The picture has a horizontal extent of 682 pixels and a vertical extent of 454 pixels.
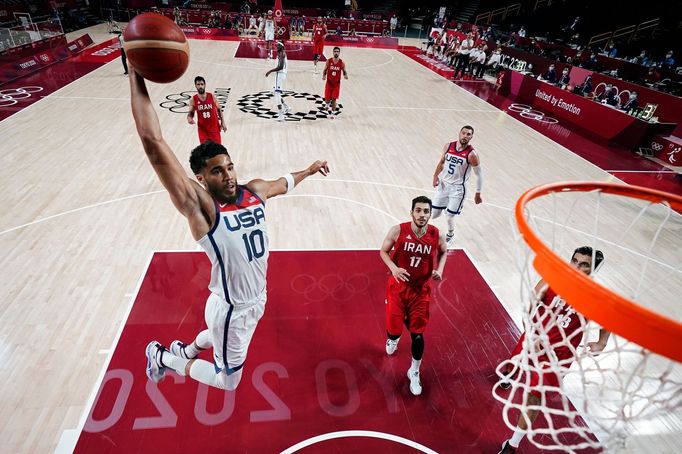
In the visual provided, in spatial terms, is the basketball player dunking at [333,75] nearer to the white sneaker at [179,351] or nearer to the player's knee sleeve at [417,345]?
the player's knee sleeve at [417,345]

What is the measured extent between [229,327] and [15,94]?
1193cm

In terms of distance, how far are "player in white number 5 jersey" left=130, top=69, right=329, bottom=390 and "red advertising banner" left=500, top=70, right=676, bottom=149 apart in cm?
1091

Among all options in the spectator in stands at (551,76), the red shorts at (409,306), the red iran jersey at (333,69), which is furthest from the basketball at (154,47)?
the spectator in stands at (551,76)

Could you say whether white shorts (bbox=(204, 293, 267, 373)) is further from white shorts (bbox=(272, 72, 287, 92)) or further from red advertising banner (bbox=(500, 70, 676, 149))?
red advertising banner (bbox=(500, 70, 676, 149))

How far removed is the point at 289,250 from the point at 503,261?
2926 millimetres

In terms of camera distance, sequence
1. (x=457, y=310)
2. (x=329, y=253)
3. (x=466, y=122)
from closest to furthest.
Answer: (x=457, y=310), (x=329, y=253), (x=466, y=122)

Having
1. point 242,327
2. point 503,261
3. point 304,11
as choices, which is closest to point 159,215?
point 242,327

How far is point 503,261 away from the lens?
5504 millimetres

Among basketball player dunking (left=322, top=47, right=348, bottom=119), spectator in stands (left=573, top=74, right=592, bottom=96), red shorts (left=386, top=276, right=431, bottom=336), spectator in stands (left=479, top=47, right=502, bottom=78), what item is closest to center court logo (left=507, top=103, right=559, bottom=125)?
spectator in stands (left=573, top=74, right=592, bottom=96)

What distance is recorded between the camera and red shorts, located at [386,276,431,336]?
11.4 ft

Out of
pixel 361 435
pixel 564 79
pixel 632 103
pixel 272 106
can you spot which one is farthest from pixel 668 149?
pixel 361 435

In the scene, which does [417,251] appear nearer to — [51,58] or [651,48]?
[51,58]

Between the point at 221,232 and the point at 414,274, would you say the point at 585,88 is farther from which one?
the point at 221,232

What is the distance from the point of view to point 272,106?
1127 cm
